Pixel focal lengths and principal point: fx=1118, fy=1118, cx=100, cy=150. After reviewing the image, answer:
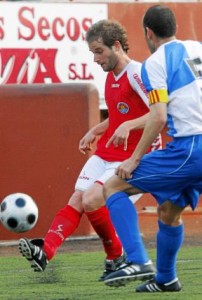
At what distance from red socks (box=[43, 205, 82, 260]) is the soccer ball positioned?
5.97 feet

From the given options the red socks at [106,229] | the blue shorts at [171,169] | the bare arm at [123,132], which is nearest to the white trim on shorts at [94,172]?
the red socks at [106,229]

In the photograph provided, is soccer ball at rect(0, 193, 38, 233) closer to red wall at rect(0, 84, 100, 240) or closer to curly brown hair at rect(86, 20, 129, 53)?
red wall at rect(0, 84, 100, 240)

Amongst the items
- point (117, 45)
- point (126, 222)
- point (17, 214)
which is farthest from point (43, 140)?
point (126, 222)

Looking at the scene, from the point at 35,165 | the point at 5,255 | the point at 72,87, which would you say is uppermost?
the point at 72,87

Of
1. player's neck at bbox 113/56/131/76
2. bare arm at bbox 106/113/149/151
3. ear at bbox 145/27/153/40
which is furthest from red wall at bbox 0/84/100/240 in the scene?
ear at bbox 145/27/153/40

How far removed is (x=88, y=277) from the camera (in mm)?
8930

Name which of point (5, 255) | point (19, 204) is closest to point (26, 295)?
point (19, 204)

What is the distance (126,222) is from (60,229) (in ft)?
4.53

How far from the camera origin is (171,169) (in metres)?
6.95

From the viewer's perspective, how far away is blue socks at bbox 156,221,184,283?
7.32 meters

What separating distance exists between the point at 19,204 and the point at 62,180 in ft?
7.50

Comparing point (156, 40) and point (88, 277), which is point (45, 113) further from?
point (156, 40)

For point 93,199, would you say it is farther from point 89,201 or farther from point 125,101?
point 125,101

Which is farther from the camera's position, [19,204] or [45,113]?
[45,113]
